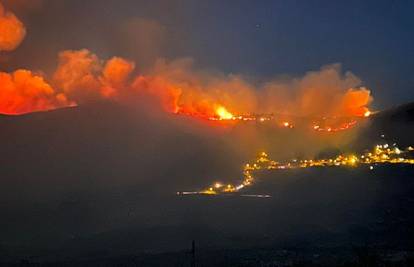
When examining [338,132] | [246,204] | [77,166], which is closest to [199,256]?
[246,204]

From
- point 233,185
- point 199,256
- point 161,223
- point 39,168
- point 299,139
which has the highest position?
point 299,139

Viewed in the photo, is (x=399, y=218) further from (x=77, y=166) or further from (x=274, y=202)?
(x=77, y=166)

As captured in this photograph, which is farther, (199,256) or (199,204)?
(199,204)

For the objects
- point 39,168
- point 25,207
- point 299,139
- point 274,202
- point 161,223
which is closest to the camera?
point 161,223

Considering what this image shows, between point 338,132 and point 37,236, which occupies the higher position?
point 338,132

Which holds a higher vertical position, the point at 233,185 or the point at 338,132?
the point at 338,132

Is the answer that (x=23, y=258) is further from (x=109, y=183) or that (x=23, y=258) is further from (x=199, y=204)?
(x=109, y=183)

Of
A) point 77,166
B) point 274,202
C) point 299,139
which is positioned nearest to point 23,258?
point 274,202

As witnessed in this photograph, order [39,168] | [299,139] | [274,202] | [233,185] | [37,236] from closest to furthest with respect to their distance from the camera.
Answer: [37,236]
[274,202]
[233,185]
[39,168]
[299,139]

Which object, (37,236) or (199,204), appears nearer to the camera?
(37,236)
